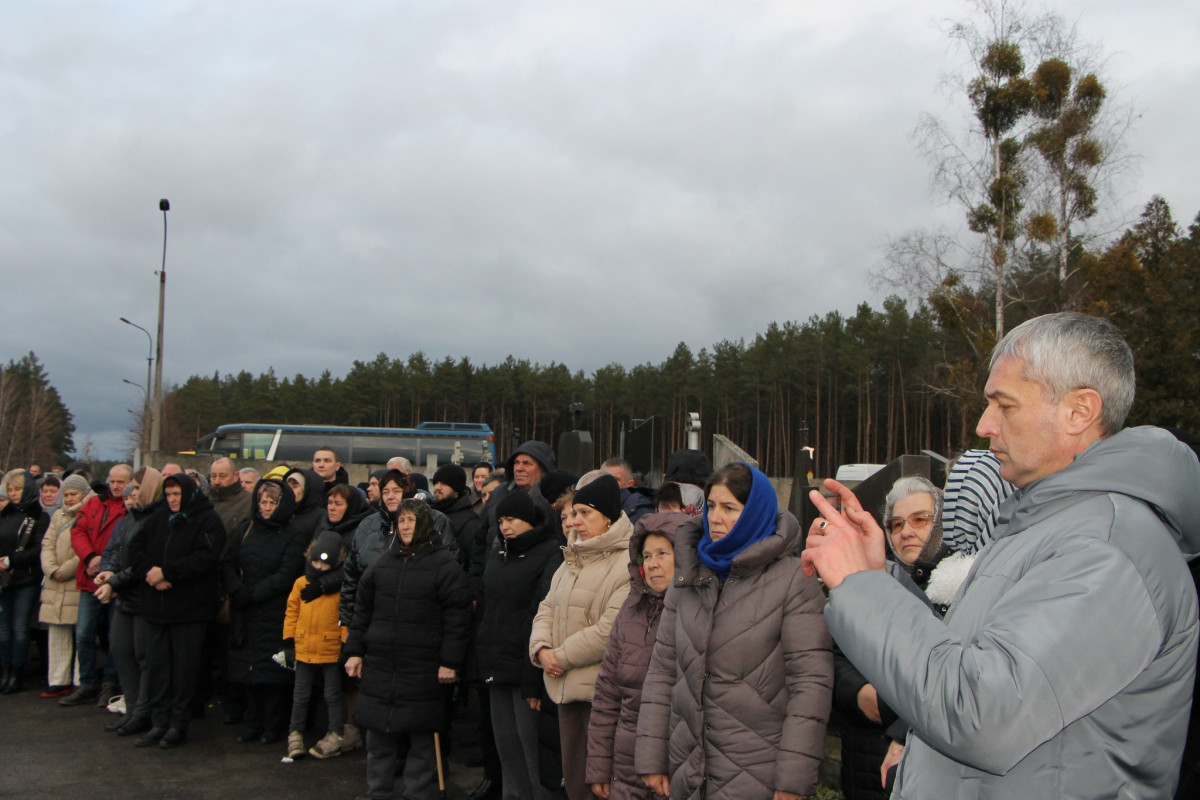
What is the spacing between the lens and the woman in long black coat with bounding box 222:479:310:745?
7.38m

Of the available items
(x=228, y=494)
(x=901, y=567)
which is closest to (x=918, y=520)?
(x=901, y=567)

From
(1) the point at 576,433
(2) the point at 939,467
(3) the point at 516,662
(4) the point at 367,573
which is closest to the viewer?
(3) the point at 516,662

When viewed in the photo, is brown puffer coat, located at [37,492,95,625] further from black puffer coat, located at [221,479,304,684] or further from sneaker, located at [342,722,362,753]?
sneaker, located at [342,722,362,753]

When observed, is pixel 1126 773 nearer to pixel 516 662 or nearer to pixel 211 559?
pixel 516 662

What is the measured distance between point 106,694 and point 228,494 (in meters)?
2.18

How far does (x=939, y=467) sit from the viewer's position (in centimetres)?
927

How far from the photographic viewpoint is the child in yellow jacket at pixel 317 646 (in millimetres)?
7004

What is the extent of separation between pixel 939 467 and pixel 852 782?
243 inches

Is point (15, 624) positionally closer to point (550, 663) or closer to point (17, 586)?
point (17, 586)

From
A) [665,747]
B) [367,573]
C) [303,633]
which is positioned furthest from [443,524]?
[665,747]

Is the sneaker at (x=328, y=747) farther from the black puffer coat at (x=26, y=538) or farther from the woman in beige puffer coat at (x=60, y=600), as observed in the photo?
the black puffer coat at (x=26, y=538)

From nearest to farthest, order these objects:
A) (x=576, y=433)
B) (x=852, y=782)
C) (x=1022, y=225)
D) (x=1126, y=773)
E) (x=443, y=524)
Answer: (x=1126, y=773) → (x=852, y=782) → (x=443, y=524) → (x=576, y=433) → (x=1022, y=225)

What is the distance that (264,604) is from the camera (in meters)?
7.46

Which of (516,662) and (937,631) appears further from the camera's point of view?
(516,662)
